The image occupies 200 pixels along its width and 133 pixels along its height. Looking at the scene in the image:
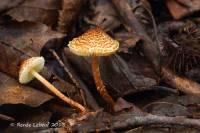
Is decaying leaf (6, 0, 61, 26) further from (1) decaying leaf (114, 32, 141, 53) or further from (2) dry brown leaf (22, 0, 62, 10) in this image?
(1) decaying leaf (114, 32, 141, 53)

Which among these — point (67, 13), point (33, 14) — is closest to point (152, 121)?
point (67, 13)

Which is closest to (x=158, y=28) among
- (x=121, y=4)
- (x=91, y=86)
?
(x=121, y=4)

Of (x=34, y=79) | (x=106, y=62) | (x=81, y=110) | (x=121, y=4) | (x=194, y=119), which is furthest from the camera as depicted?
(x=121, y=4)

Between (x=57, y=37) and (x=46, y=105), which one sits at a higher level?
(x=57, y=37)

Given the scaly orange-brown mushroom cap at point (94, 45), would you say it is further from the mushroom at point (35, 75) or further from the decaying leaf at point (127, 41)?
the decaying leaf at point (127, 41)

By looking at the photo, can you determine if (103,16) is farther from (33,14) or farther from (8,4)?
(8,4)

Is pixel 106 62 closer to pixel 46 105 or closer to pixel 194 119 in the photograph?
pixel 46 105

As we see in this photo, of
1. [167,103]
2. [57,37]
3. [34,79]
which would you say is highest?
[57,37]
